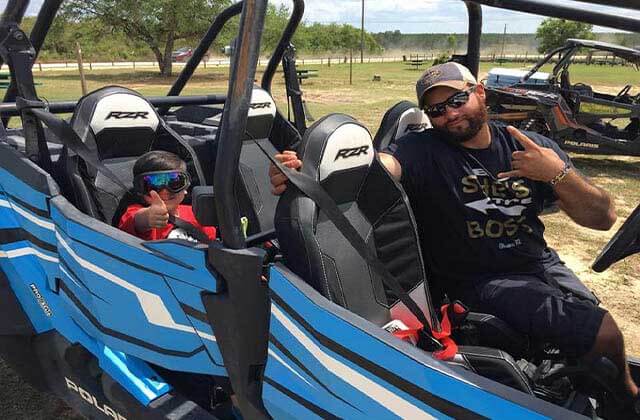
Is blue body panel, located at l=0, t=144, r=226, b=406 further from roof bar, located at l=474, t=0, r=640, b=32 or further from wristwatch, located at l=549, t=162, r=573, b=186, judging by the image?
roof bar, located at l=474, t=0, r=640, b=32

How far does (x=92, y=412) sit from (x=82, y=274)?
524 mm

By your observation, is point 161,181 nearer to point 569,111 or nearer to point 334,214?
point 334,214

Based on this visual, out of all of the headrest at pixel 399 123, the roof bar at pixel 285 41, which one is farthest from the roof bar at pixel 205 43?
the headrest at pixel 399 123

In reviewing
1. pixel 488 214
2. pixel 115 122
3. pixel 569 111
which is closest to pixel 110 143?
pixel 115 122

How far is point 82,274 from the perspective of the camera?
193 centimetres

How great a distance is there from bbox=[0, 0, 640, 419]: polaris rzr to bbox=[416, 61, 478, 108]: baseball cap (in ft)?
0.98

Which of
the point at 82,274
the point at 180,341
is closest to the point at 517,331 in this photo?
the point at 180,341

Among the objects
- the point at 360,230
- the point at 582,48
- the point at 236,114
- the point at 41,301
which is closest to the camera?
the point at 236,114

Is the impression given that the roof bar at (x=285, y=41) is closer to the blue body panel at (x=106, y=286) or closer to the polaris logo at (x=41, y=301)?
the blue body panel at (x=106, y=286)

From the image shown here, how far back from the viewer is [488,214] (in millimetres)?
2074

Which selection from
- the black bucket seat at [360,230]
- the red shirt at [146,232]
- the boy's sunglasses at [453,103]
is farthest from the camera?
the red shirt at [146,232]

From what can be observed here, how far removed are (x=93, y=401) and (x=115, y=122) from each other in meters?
1.16

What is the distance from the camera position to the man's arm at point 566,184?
1748 mm

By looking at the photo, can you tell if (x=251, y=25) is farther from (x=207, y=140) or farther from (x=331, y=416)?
(x=207, y=140)
